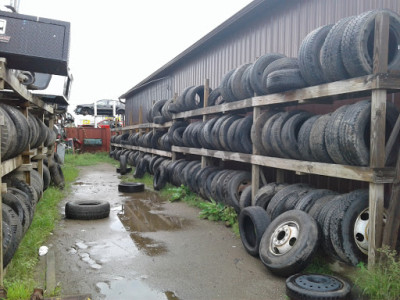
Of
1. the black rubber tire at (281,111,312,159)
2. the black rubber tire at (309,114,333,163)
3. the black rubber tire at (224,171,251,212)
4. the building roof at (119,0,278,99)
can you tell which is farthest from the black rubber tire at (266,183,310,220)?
the building roof at (119,0,278,99)

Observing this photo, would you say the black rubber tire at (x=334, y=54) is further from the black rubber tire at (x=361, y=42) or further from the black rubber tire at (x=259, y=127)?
the black rubber tire at (x=259, y=127)

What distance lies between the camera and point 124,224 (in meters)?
5.95

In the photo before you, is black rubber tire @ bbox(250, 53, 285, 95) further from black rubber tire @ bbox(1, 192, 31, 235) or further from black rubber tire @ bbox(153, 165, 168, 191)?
black rubber tire @ bbox(153, 165, 168, 191)

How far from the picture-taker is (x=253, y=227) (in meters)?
4.83

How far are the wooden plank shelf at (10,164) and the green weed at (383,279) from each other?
12.1 ft

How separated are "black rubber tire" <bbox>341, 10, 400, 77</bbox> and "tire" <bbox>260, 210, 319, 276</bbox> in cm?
166

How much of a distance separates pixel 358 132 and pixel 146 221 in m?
3.85

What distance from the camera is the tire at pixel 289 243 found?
11.8 feet

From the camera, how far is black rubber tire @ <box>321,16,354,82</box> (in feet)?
13.0

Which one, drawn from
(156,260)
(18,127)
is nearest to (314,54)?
(156,260)

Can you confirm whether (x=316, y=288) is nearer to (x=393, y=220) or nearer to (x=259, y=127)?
(x=393, y=220)

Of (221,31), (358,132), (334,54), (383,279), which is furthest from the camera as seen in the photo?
(221,31)

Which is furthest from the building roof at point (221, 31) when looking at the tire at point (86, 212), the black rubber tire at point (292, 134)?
the tire at point (86, 212)

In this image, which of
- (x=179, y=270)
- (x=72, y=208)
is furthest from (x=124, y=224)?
(x=179, y=270)
